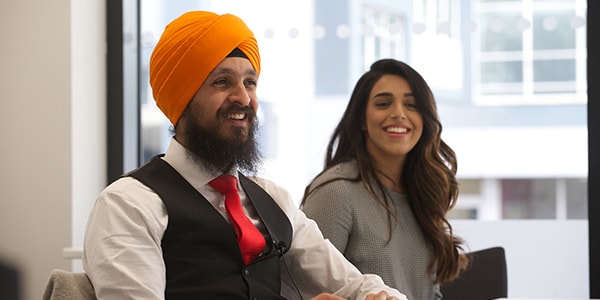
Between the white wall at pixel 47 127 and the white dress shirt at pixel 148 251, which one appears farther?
the white wall at pixel 47 127

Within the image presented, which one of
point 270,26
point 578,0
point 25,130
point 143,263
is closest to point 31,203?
point 25,130

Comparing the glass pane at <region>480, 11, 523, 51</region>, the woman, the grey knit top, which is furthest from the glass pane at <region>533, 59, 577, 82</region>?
the grey knit top

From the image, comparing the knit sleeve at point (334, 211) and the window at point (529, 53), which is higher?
the window at point (529, 53)

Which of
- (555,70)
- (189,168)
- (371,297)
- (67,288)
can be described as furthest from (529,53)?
(67,288)

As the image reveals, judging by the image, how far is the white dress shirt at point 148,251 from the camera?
1.67 m

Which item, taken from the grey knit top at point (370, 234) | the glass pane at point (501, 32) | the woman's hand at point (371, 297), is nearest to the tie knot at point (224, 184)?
the woman's hand at point (371, 297)

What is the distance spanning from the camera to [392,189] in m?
2.75

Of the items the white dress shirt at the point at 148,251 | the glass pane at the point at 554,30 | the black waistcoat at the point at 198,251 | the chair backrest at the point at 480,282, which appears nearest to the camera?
the white dress shirt at the point at 148,251

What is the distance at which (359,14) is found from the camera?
129 inches

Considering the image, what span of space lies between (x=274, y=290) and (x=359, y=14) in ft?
5.29

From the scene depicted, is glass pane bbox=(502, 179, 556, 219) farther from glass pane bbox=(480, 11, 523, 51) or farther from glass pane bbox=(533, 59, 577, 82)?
glass pane bbox=(480, 11, 523, 51)

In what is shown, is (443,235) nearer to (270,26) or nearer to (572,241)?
(572,241)

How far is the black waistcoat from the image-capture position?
1.79 metres

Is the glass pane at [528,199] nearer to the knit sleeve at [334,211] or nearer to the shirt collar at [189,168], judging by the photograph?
the knit sleeve at [334,211]
